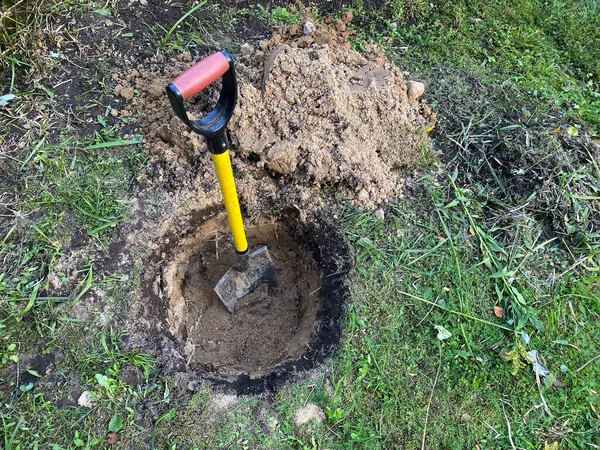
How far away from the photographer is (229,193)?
1.84 m

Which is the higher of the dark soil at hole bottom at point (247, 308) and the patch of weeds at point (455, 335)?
the patch of weeds at point (455, 335)

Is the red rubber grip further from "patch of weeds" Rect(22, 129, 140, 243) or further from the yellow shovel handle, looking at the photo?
"patch of weeds" Rect(22, 129, 140, 243)

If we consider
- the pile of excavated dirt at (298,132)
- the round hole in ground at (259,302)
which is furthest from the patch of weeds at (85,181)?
the round hole in ground at (259,302)

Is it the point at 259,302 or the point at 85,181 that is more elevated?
the point at 85,181

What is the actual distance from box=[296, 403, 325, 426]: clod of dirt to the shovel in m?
0.73

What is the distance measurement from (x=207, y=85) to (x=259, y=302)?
1.40m

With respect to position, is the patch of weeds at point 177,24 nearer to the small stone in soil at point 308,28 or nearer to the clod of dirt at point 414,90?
the small stone in soil at point 308,28

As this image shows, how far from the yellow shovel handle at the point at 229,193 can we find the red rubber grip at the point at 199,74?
0.98 feet

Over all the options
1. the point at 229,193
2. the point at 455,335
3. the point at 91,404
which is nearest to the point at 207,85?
the point at 229,193

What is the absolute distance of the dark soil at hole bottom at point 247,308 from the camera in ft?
7.52

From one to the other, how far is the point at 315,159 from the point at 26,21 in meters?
1.91

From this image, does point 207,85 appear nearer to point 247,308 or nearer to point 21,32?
point 247,308

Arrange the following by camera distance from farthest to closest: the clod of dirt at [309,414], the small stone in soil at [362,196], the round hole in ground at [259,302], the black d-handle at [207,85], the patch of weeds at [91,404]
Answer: the small stone in soil at [362,196], the round hole in ground at [259,302], the clod of dirt at [309,414], the patch of weeds at [91,404], the black d-handle at [207,85]

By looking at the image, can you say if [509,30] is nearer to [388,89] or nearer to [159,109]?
[388,89]
